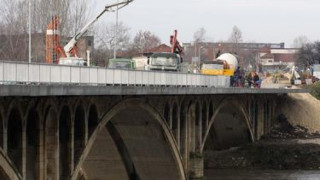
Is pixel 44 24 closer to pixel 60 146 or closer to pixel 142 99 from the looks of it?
pixel 142 99

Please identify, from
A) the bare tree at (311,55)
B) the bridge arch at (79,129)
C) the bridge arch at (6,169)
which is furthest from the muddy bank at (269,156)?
the bare tree at (311,55)

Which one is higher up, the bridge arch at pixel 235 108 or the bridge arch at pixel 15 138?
the bridge arch at pixel 15 138

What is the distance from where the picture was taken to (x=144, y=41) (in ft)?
537

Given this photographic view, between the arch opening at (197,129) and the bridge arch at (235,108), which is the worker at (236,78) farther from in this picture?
the arch opening at (197,129)

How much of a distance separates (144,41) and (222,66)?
8869 cm

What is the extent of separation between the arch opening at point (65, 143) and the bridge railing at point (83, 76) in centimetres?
140

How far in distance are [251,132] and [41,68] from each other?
4913cm

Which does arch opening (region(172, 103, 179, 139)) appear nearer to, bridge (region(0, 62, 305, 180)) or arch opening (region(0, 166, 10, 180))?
bridge (region(0, 62, 305, 180))

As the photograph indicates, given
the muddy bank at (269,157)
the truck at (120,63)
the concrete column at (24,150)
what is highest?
the truck at (120,63)

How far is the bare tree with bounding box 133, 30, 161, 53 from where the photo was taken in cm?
14700

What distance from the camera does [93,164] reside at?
47.7 meters

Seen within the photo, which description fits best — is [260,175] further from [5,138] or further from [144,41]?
[144,41]

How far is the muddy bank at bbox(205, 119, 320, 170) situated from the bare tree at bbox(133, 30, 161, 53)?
73.0 meters

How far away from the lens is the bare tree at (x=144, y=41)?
147000 millimetres
